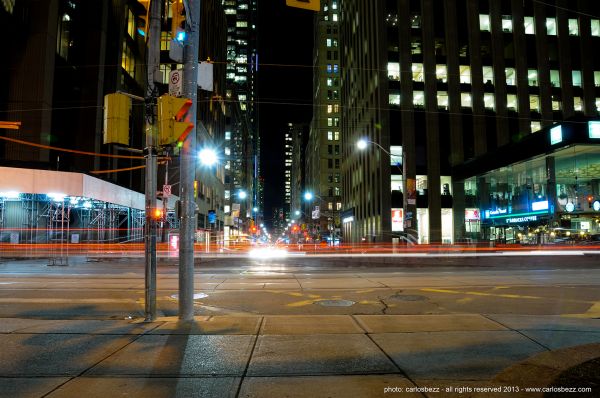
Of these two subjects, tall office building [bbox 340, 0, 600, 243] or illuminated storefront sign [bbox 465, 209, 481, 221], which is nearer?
illuminated storefront sign [bbox 465, 209, 481, 221]

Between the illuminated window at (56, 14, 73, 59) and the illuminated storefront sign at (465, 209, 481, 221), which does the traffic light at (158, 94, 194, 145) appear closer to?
the illuminated window at (56, 14, 73, 59)

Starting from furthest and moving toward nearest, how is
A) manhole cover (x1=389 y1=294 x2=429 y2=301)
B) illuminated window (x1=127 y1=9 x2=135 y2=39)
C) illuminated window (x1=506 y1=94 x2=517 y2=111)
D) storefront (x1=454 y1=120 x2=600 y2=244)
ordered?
illuminated window (x1=506 y1=94 x2=517 y2=111)
illuminated window (x1=127 y1=9 x2=135 y2=39)
storefront (x1=454 y1=120 x2=600 y2=244)
manhole cover (x1=389 y1=294 x2=429 y2=301)

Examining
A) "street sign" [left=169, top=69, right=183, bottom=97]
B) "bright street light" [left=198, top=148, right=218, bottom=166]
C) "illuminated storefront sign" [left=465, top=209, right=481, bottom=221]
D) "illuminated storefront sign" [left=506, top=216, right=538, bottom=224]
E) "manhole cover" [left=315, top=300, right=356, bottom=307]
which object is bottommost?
"manhole cover" [left=315, top=300, right=356, bottom=307]

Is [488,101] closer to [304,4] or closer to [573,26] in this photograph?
[573,26]

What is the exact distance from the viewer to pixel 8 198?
32625 mm

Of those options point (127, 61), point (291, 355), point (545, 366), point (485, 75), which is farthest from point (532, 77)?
point (291, 355)

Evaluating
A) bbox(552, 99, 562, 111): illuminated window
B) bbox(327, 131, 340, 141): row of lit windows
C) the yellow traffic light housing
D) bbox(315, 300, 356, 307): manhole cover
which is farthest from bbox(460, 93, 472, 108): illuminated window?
bbox(327, 131, 340, 141): row of lit windows

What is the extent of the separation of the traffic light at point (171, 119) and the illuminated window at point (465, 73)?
175 ft

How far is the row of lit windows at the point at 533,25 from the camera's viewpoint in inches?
2276

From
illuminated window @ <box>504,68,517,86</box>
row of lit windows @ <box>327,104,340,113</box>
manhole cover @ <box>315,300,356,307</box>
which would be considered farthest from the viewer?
row of lit windows @ <box>327,104,340,113</box>

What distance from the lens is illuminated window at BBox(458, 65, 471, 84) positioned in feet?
184

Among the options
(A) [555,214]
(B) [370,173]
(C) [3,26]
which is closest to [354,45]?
(B) [370,173]

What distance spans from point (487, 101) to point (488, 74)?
330 cm

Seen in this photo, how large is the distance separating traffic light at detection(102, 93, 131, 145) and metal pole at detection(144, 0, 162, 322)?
0.66m
